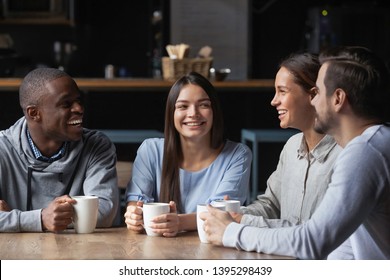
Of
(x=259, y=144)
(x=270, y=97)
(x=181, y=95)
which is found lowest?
(x=259, y=144)

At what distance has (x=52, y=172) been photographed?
1.74 meters

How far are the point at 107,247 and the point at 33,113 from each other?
436 millimetres

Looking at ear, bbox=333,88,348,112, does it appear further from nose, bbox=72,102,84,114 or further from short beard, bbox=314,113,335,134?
nose, bbox=72,102,84,114

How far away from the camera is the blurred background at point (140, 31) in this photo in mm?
5148

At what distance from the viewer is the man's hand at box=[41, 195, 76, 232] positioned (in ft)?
4.87

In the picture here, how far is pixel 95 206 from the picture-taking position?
59.6 inches

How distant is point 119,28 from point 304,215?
152 inches

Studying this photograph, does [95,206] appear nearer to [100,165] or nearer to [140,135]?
[100,165]

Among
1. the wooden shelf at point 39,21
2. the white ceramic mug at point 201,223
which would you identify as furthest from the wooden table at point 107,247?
the wooden shelf at point 39,21

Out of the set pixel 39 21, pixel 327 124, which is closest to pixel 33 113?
pixel 327 124

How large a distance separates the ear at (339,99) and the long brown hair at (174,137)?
0.51 m

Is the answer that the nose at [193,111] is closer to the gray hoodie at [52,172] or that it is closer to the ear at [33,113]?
the gray hoodie at [52,172]

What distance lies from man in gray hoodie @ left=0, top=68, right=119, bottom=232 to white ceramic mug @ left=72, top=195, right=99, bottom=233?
0.11 m

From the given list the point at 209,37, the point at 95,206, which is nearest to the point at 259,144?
the point at 209,37
